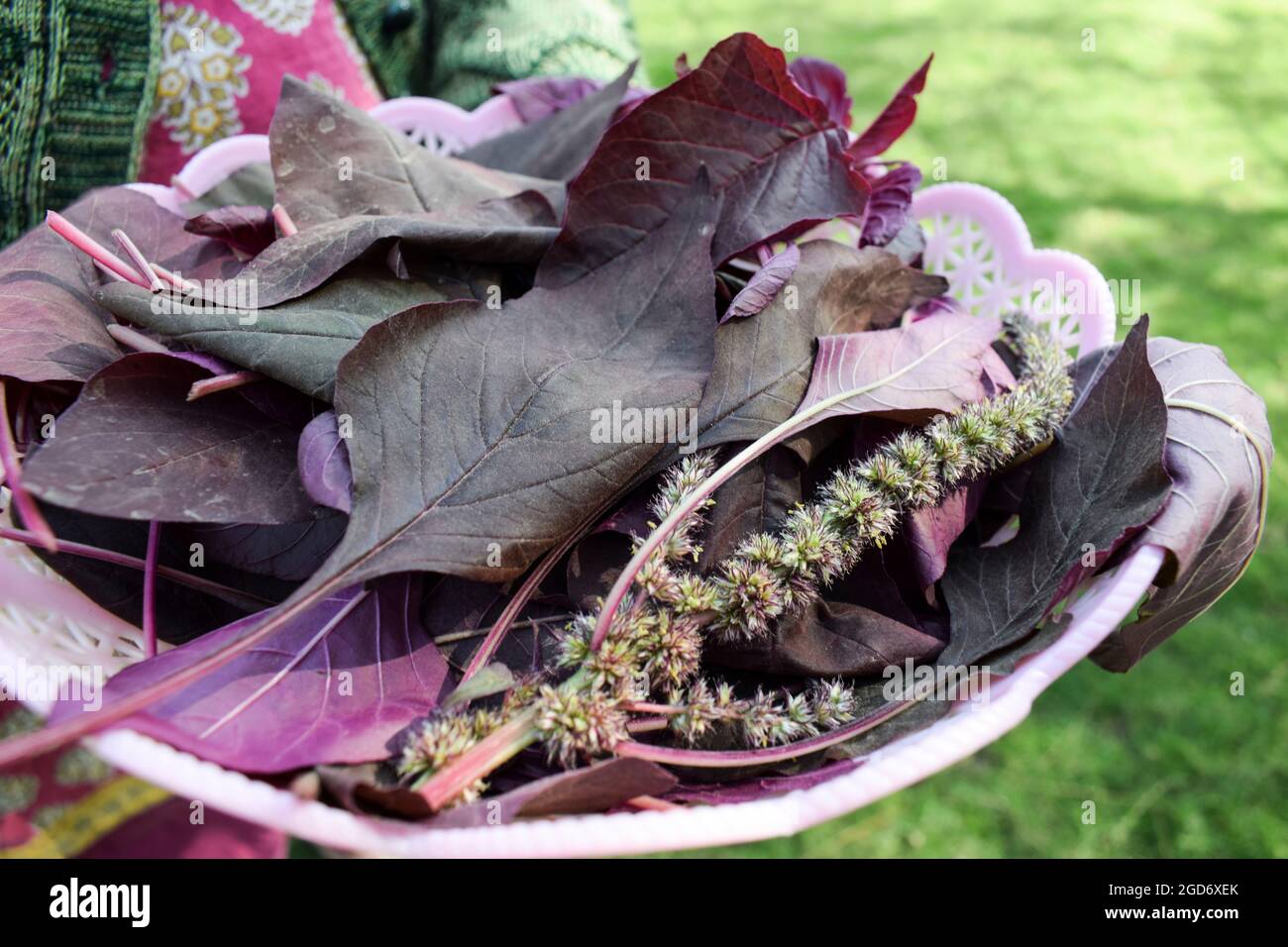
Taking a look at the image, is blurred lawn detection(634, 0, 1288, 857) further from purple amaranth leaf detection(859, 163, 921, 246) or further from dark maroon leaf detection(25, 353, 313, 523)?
dark maroon leaf detection(25, 353, 313, 523)

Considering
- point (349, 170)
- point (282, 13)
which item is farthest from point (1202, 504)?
point (282, 13)

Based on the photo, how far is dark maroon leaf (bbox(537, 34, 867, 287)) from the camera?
715 millimetres

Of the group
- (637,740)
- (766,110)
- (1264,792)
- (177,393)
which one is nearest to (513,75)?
(766,110)

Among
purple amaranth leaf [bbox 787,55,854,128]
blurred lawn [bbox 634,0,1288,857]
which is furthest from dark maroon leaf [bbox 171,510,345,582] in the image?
blurred lawn [bbox 634,0,1288,857]

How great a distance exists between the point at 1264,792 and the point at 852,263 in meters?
1.28

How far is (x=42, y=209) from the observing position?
88cm

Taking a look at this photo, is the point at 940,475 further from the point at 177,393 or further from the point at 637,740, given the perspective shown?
the point at 177,393

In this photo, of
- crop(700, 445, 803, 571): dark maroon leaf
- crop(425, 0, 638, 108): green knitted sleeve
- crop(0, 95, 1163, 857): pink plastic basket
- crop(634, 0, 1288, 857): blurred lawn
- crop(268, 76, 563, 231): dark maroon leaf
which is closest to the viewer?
crop(0, 95, 1163, 857): pink plastic basket

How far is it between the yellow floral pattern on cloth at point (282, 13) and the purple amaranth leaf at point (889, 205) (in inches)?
24.5

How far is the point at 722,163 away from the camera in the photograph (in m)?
0.75

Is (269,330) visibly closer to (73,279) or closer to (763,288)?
(73,279)

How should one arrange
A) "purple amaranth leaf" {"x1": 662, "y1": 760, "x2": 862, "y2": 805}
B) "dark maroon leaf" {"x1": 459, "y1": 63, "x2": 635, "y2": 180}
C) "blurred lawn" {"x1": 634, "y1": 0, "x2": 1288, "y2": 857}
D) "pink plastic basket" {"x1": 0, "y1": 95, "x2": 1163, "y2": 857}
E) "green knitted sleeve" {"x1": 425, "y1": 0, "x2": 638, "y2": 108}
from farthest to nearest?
1. "blurred lawn" {"x1": 634, "y1": 0, "x2": 1288, "y2": 857}
2. "green knitted sleeve" {"x1": 425, "y1": 0, "x2": 638, "y2": 108}
3. "dark maroon leaf" {"x1": 459, "y1": 63, "x2": 635, "y2": 180}
4. "purple amaranth leaf" {"x1": 662, "y1": 760, "x2": 862, "y2": 805}
5. "pink plastic basket" {"x1": 0, "y1": 95, "x2": 1163, "y2": 857}

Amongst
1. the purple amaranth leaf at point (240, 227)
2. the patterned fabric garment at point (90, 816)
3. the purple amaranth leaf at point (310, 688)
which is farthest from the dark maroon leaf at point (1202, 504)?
the patterned fabric garment at point (90, 816)

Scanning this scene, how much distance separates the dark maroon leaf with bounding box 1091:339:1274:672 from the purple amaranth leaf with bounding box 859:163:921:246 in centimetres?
25
